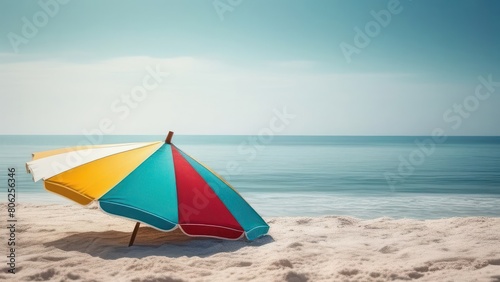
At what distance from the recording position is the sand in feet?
12.9

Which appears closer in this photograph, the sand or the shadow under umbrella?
the sand

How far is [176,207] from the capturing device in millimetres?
4883

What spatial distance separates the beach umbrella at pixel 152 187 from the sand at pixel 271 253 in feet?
0.94

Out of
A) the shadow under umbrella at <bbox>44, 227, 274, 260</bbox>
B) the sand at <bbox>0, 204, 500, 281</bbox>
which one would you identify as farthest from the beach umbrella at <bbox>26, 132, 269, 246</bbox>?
the sand at <bbox>0, 204, 500, 281</bbox>

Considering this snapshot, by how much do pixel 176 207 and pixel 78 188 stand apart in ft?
3.37

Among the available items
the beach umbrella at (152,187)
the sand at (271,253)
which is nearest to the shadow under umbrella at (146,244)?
the sand at (271,253)

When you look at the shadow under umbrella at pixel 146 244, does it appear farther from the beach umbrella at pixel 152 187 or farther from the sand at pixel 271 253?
the beach umbrella at pixel 152 187

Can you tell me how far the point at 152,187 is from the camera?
16.4ft

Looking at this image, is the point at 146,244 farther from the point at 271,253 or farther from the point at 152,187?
the point at 271,253

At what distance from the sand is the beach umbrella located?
0.94ft

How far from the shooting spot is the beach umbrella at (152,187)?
4723 millimetres

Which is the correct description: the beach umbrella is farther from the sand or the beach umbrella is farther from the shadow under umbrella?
the sand

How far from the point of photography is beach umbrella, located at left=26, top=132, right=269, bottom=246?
4.72 m

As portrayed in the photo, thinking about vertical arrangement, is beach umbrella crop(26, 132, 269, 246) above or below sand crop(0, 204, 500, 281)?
above
